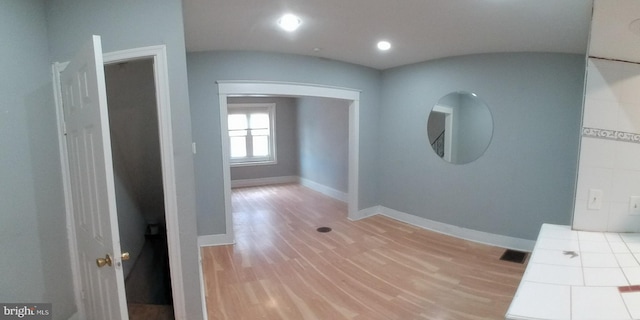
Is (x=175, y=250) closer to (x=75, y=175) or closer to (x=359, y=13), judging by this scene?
(x=75, y=175)

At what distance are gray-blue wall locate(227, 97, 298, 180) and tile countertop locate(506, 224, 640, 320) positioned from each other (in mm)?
6126

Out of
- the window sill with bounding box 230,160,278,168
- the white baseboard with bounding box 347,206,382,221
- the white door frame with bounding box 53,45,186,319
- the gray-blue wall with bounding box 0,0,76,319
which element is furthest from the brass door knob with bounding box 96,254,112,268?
the window sill with bounding box 230,160,278,168

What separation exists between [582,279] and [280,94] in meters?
3.11

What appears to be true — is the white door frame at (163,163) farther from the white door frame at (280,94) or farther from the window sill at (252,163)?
the window sill at (252,163)

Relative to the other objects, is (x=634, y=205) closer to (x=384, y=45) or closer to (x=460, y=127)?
(x=460, y=127)

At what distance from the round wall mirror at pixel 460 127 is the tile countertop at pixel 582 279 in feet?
6.66

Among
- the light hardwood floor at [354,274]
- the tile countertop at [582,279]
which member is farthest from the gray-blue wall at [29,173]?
the tile countertop at [582,279]

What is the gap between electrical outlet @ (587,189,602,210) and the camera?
1.32m

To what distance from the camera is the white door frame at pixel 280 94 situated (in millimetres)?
3047

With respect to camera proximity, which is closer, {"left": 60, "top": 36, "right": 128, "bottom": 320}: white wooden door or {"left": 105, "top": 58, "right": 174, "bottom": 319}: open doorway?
{"left": 60, "top": 36, "right": 128, "bottom": 320}: white wooden door

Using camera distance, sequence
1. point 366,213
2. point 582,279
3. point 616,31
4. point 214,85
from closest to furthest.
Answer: point 582,279 → point 616,31 → point 214,85 → point 366,213

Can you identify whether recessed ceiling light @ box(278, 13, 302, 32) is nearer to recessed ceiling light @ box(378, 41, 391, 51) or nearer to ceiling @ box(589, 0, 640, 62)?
recessed ceiling light @ box(378, 41, 391, 51)

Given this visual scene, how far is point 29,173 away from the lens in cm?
142

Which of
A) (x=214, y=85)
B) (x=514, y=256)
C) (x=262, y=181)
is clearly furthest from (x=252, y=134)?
(x=514, y=256)
